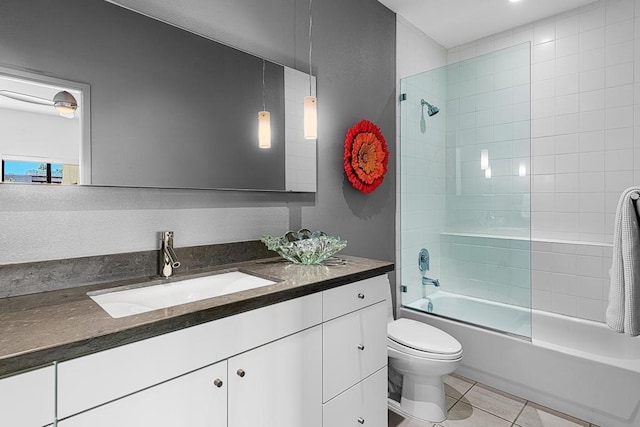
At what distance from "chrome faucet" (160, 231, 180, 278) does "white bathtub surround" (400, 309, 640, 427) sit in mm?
1944

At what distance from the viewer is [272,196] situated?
1914mm

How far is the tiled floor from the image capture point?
198cm

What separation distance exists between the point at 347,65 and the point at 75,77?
159 cm

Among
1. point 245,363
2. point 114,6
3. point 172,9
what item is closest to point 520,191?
point 245,363

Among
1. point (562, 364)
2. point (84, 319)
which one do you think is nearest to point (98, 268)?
point (84, 319)

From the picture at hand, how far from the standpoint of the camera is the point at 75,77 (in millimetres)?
1246

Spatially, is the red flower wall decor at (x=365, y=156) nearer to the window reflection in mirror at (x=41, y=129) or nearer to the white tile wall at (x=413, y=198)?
the white tile wall at (x=413, y=198)

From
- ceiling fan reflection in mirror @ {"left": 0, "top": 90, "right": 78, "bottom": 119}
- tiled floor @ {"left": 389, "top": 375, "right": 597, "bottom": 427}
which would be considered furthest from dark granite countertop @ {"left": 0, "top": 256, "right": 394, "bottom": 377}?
tiled floor @ {"left": 389, "top": 375, "right": 597, "bottom": 427}

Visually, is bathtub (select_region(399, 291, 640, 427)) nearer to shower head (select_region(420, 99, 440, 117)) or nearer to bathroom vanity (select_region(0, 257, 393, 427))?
bathroom vanity (select_region(0, 257, 393, 427))

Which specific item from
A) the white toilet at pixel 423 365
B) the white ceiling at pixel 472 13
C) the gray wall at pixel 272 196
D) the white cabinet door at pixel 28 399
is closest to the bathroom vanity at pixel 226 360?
the white cabinet door at pixel 28 399

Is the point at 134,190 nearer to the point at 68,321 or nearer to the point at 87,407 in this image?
the point at 68,321

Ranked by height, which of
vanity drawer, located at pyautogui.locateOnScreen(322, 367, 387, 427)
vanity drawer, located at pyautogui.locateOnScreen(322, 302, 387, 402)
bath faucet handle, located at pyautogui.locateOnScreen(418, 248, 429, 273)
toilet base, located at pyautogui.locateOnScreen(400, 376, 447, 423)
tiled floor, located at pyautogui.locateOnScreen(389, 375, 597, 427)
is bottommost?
tiled floor, located at pyautogui.locateOnScreen(389, 375, 597, 427)

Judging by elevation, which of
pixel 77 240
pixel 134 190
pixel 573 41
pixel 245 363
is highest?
pixel 573 41

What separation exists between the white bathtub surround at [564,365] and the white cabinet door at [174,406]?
1.96 meters
